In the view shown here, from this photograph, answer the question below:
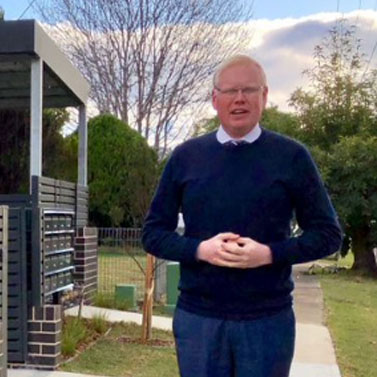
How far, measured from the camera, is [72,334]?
700 cm

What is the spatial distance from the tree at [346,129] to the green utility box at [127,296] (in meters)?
8.42

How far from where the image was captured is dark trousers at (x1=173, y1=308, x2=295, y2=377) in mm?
2441

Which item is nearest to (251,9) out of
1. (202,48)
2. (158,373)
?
(202,48)

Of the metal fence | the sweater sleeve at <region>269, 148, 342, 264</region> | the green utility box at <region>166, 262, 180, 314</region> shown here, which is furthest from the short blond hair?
the metal fence

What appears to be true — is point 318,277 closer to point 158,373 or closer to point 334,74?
point 334,74

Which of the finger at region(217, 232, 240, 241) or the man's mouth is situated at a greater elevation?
the man's mouth

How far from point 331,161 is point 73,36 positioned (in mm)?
17608

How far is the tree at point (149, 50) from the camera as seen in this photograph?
3200 cm

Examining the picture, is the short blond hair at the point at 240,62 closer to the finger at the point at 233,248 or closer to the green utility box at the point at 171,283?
the finger at the point at 233,248

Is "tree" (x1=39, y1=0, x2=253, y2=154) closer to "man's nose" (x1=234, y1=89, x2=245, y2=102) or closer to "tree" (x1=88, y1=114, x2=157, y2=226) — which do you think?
"tree" (x1=88, y1=114, x2=157, y2=226)

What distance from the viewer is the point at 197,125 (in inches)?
1299

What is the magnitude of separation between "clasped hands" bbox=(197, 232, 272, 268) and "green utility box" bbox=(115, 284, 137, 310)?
7664 mm

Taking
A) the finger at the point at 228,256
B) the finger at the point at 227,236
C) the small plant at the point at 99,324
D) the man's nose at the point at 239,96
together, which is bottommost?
the small plant at the point at 99,324

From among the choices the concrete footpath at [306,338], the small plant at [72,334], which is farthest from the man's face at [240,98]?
the small plant at [72,334]
